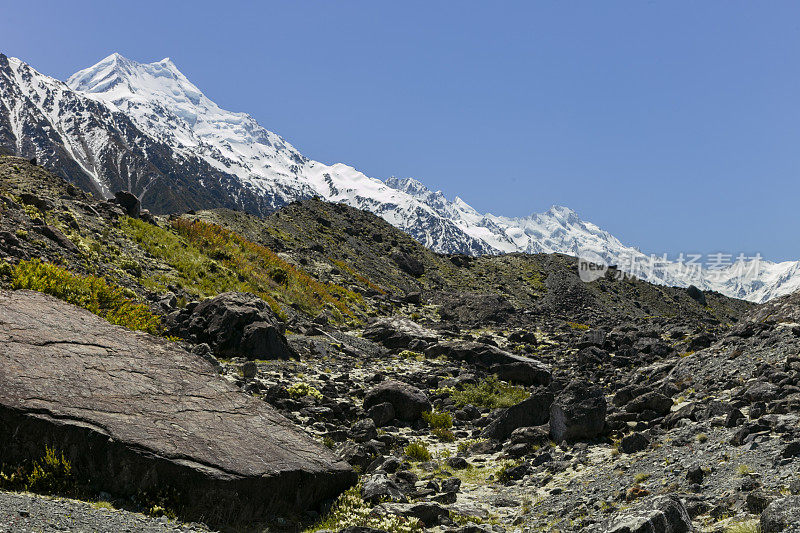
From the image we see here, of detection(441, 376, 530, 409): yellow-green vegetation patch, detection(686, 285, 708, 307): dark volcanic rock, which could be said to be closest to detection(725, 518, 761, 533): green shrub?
detection(441, 376, 530, 409): yellow-green vegetation patch

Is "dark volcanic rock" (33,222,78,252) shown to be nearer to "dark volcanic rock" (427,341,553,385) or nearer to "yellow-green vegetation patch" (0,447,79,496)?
"yellow-green vegetation patch" (0,447,79,496)

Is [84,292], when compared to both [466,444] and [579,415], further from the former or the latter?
[579,415]

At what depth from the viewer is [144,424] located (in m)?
10.1

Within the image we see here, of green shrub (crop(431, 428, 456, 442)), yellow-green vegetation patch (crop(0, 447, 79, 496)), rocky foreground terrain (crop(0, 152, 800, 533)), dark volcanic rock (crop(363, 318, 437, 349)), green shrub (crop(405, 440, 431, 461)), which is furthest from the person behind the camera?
dark volcanic rock (crop(363, 318, 437, 349))

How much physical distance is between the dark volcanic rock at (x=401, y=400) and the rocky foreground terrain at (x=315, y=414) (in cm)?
7

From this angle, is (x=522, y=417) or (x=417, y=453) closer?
(x=417, y=453)

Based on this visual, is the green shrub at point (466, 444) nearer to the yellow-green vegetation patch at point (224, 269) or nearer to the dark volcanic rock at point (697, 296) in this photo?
the yellow-green vegetation patch at point (224, 269)

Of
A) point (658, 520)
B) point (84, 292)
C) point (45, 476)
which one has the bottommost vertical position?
point (45, 476)

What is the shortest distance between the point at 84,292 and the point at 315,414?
33.5 feet

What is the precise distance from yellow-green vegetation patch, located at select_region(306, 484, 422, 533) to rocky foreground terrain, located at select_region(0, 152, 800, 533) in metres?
0.05

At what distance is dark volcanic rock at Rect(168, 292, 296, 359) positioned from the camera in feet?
77.8

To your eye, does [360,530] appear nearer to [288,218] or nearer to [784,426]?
[784,426]

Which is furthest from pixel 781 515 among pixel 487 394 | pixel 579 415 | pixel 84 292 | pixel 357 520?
pixel 84 292

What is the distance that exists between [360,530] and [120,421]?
5.25 metres
